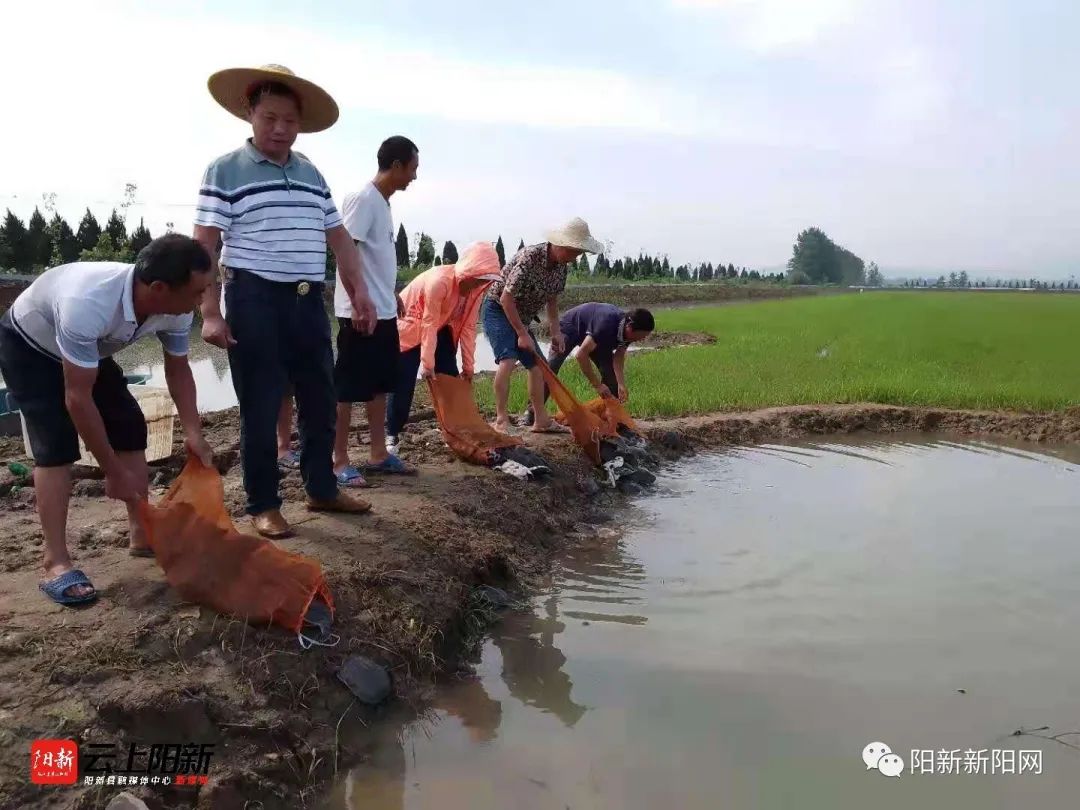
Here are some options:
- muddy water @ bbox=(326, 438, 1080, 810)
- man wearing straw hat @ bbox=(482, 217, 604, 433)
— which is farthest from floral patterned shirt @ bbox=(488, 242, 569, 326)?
muddy water @ bbox=(326, 438, 1080, 810)

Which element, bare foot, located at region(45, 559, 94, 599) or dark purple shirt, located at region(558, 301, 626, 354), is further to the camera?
dark purple shirt, located at region(558, 301, 626, 354)

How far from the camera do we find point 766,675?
2711mm

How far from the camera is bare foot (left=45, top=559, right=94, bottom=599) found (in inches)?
92.7

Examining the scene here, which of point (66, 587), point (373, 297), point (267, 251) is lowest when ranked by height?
point (66, 587)

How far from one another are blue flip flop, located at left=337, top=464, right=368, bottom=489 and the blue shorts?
4.86 feet

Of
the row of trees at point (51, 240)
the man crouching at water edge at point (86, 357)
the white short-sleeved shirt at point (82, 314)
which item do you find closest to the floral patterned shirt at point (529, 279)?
the man crouching at water edge at point (86, 357)

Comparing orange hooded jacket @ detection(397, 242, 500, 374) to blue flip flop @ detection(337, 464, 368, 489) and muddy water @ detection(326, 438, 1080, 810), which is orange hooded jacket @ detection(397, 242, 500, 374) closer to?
blue flip flop @ detection(337, 464, 368, 489)

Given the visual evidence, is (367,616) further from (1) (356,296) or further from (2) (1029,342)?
(2) (1029,342)

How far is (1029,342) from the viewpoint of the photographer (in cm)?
1190

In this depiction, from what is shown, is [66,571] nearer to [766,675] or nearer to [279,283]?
[279,283]

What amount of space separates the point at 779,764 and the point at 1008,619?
4.81ft

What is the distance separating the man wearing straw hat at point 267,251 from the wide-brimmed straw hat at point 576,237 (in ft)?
6.77

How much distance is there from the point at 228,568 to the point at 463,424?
2.28 m

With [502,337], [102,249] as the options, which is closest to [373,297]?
[502,337]
